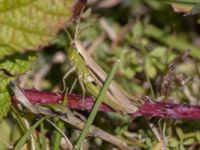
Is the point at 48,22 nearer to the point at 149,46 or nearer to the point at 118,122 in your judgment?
the point at 118,122

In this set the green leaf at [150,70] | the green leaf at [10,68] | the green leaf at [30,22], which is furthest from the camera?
the green leaf at [150,70]

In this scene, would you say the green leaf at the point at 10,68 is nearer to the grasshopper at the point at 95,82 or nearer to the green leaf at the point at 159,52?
the grasshopper at the point at 95,82

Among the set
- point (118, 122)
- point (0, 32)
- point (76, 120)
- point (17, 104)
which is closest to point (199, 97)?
point (118, 122)

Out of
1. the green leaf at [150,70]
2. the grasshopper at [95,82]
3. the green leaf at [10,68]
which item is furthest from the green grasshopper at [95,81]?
the green leaf at [150,70]

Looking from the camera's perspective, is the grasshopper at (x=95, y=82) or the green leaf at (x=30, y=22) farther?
the grasshopper at (x=95, y=82)

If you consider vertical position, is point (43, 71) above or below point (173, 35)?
above

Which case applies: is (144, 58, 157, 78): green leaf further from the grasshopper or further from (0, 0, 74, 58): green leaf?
(0, 0, 74, 58): green leaf
